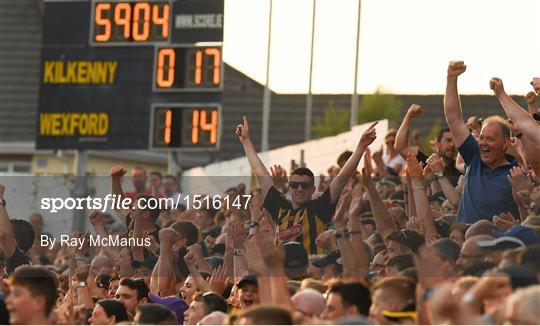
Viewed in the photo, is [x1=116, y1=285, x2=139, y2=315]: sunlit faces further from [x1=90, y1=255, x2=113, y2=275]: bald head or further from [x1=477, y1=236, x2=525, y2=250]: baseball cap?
[x1=477, y1=236, x2=525, y2=250]: baseball cap

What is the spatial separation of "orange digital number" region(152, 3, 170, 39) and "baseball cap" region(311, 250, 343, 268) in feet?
43.6

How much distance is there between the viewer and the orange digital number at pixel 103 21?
87.2ft

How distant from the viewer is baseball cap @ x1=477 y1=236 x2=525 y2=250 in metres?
11.3

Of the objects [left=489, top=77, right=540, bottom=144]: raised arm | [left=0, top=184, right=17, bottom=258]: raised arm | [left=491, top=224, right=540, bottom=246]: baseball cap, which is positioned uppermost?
[left=489, top=77, right=540, bottom=144]: raised arm

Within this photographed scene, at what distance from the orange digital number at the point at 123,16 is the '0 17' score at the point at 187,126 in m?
1.21

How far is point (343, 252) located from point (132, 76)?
1486 cm

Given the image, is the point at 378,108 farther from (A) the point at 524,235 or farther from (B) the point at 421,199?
(A) the point at 524,235

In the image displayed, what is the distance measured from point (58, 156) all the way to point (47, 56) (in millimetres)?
18315

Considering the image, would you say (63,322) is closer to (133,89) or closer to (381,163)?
(381,163)

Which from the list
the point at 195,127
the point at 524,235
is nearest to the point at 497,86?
the point at 524,235

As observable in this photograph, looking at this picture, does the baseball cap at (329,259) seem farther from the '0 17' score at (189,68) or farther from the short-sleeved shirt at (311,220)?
the '0 17' score at (189,68)

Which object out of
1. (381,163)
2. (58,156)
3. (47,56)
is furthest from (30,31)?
(381,163)

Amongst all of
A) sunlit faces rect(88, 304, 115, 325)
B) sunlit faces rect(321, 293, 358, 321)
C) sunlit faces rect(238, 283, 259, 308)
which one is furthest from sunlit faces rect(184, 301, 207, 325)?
sunlit faces rect(321, 293, 358, 321)

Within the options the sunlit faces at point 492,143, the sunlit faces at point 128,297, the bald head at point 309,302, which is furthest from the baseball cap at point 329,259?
the bald head at point 309,302
